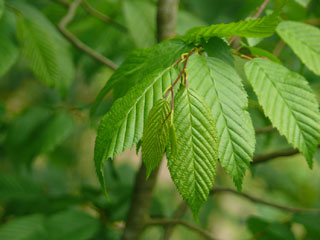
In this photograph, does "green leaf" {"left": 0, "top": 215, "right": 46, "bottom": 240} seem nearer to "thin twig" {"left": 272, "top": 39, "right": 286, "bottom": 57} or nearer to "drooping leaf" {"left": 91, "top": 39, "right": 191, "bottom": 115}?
"drooping leaf" {"left": 91, "top": 39, "right": 191, "bottom": 115}

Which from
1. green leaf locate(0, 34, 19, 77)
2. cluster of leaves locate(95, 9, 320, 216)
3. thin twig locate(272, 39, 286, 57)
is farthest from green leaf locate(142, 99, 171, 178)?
thin twig locate(272, 39, 286, 57)

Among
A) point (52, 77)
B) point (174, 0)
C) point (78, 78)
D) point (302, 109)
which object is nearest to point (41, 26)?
point (52, 77)

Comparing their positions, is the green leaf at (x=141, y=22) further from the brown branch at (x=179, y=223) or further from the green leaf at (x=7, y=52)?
the brown branch at (x=179, y=223)

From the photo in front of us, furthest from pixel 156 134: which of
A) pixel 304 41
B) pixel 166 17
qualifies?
pixel 166 17

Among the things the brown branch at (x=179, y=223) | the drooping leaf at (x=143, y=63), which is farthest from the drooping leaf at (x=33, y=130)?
the drooping leaf at (x=143, y=63)

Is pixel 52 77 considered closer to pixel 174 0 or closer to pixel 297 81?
pixel 174 0

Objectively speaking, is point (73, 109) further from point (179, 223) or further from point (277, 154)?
point (277, 154)
